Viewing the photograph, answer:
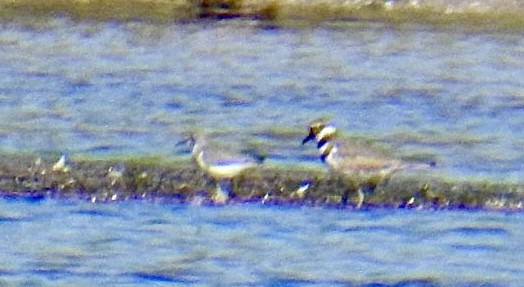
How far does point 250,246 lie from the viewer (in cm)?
930

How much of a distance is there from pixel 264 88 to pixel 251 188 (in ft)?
15.0

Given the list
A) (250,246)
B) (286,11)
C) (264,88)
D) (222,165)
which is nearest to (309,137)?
(222,165)

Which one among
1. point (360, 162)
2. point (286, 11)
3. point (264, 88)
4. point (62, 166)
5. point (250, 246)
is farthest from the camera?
point (286, 11)

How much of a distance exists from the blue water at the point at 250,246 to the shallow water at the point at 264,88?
1285 millimetres

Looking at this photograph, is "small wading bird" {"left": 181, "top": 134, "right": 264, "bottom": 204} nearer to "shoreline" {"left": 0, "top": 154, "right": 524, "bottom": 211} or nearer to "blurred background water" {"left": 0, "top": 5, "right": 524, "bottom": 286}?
"shoreline" {"left": 0, "top": 154, "right": 524, "bottom": 211}

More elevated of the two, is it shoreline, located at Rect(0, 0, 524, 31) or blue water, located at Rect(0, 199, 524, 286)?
blue water, located at Rect(0, 199, 524, 286)

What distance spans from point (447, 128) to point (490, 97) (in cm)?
157

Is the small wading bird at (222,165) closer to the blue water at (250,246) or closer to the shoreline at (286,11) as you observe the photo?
the blue water at (250,246)

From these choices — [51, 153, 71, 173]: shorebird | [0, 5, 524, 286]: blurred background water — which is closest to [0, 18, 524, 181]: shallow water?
[0, 5, 524, 286]: blurred background water

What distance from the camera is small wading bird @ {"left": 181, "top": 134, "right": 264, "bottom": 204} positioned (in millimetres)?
10008

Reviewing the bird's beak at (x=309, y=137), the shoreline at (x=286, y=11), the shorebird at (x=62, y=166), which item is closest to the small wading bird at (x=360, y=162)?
the bird's beak at (x=309, y=137)

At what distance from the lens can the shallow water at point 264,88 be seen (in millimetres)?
11906

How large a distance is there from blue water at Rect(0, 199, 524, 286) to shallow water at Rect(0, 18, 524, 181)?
1.29m

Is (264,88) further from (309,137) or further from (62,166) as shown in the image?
(62,166)
